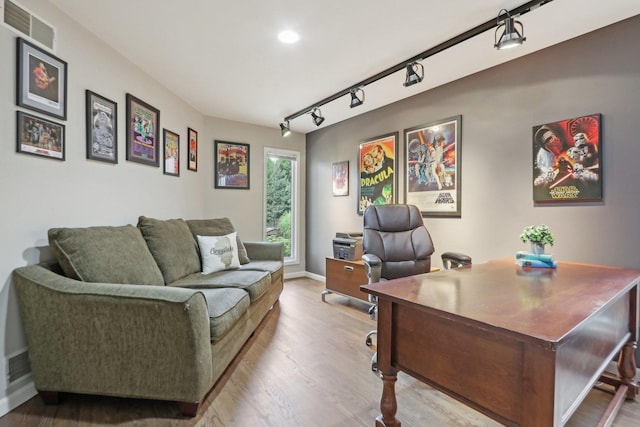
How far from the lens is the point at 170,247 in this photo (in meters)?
2.59

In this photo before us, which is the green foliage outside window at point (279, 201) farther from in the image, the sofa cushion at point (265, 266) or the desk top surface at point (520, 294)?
the desk top surface at point (520, 294)

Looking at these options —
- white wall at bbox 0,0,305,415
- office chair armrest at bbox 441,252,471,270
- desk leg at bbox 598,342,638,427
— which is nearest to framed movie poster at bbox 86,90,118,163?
white wall at bbox 0,0,305,415

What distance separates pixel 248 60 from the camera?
2.59 metres

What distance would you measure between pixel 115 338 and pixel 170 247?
3.73 ft

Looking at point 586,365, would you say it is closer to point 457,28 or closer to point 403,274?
point 403,274

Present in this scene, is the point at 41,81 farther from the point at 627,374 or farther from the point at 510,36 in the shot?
the point at 627,374

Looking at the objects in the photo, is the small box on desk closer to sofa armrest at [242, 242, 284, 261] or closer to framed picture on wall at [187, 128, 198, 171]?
sofa armrest at [242, 242, 284, 261]

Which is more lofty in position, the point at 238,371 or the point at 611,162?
the point at 611,162

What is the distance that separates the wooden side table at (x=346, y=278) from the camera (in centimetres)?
334

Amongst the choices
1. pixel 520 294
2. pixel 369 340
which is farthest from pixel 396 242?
pixel 520 294

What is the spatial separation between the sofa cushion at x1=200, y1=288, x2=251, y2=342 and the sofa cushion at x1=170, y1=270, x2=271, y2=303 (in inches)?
5.3

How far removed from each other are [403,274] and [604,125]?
1721mm

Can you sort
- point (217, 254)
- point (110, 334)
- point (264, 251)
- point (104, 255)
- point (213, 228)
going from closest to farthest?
1. point (110, 334)
2. point (104, 255)
3. point (217, 254)
4. point (213, 228)
5. point (264, 251)

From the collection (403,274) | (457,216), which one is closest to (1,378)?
(403,274)
